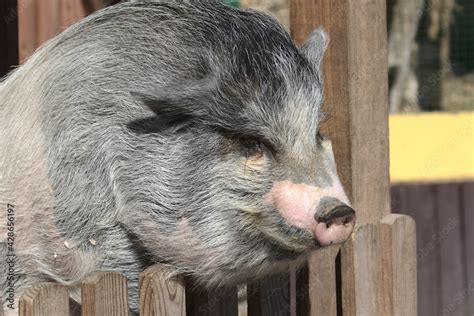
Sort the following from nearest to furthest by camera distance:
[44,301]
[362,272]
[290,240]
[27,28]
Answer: [44,301] → [290,240] → [362,272] → [27,28]

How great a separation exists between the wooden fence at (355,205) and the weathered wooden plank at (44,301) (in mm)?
687

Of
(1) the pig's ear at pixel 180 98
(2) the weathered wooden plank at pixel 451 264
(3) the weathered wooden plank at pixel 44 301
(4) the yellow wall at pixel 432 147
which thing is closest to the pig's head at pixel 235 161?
A: (1) the pig's ear at pixel 180 98

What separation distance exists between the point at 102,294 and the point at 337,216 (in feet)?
2.03

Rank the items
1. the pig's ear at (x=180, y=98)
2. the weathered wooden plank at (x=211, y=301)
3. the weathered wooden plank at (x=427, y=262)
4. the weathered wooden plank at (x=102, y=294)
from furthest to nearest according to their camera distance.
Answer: the weathered wooden plank at (x=427, y=262)
the weathered wooden plank at (x=211, y=301)
the pig's ear at (x=180, y=98)
the weathered wooden plank at (x=102, y=294)

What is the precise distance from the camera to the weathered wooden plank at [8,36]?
4.19 metres

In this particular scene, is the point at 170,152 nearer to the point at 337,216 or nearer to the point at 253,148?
the point at 253,148

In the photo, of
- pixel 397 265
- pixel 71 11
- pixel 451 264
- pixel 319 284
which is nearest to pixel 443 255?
pixel 451 264

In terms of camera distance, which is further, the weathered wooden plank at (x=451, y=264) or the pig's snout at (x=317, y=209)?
the weathered wooden plank at (x=451, y=264)

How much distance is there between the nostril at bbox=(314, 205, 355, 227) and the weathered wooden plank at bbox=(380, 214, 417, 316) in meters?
0.60

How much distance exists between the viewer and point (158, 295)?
2.40 meters

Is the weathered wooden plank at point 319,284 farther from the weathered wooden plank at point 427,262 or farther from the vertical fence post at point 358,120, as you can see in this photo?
the weathered wooden plank at point 427,262

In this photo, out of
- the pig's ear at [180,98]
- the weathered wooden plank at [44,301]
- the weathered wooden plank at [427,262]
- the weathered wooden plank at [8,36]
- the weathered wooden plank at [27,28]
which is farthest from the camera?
the weathered wooden plank at [427,262]

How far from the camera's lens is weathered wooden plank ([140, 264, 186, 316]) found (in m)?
2.40

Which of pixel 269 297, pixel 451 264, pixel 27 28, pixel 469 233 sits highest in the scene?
pixel 27 28
